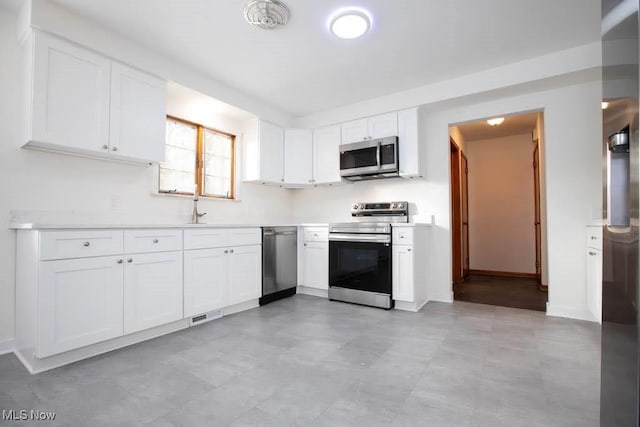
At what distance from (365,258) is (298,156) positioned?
1.77 meters

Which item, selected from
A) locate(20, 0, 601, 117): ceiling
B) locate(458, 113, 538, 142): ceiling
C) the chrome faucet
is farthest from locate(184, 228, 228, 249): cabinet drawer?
locate(458, 113, 538, 142): ceiling

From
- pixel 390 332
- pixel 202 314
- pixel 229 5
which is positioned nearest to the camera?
pixel 229 5

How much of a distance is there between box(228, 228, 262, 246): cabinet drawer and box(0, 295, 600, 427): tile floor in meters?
0.82

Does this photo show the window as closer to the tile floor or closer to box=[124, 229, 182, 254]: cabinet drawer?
box=[124, 229, 182, 254]: cabinet drawer

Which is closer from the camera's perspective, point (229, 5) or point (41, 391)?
point (41, 391)

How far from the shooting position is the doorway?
5.02 meters

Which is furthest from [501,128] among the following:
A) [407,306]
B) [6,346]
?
[6,346]

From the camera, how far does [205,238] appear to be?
2852mm

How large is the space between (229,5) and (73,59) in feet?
4.06

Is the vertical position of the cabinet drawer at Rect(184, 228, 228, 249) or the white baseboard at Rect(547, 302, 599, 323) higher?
the cabinet drawer at Rect(184, 228, 228, 249)

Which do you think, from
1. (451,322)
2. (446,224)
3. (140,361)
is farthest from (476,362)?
(140,361)

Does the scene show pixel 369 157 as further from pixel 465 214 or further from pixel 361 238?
pixel 465 214

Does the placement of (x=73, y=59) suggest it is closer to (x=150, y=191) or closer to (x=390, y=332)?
(x=150, y=191)

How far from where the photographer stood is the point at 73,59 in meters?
2.29
